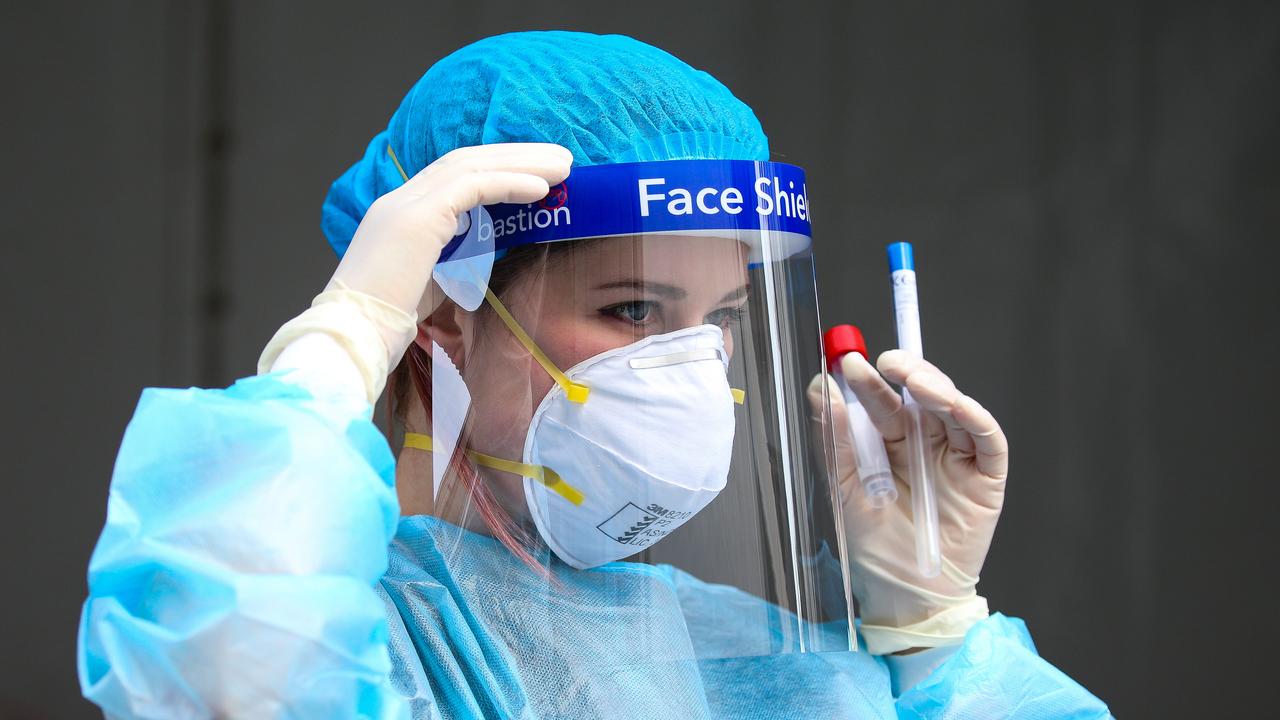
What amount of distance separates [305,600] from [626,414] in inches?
14.8

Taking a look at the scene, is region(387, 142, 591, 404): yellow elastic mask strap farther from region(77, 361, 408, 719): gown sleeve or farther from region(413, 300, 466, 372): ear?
region(77, 361, 408, 719): gown sleeve

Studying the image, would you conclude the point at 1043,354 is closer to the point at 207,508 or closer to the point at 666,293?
the point at 666,293

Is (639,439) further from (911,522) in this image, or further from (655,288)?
(911,522)

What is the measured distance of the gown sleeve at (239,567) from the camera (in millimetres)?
801

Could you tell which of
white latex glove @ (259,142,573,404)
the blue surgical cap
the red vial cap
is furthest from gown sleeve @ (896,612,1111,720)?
A: white latex glove @ (259,142,573,404)

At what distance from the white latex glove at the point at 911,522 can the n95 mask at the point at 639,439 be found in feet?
1.15

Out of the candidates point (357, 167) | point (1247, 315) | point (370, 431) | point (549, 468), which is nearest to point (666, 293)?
point (549, 468)

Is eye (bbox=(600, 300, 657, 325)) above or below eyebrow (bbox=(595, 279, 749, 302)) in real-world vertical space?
below

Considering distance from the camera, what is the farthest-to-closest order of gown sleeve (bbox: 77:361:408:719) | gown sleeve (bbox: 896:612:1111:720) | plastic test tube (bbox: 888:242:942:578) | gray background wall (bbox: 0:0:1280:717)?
gray background wall (bbox: 0:0:1280:717) → plastic test tube (bbox: 888:242:942:578) → gown sleeve (bbox: 896:612:1111:720) → gown sleeve (bbox: 77:361:408:719)

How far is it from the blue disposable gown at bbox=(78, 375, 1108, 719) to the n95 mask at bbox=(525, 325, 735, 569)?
8cm

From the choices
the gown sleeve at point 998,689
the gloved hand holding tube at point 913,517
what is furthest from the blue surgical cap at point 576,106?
the gown sleeve at point 998,689

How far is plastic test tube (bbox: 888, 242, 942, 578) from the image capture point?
139 cm

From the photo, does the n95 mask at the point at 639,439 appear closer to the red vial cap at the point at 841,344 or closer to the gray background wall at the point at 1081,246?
the red vial cap at the point at 841,344

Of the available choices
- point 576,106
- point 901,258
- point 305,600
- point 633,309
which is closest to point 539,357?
point 633,309
